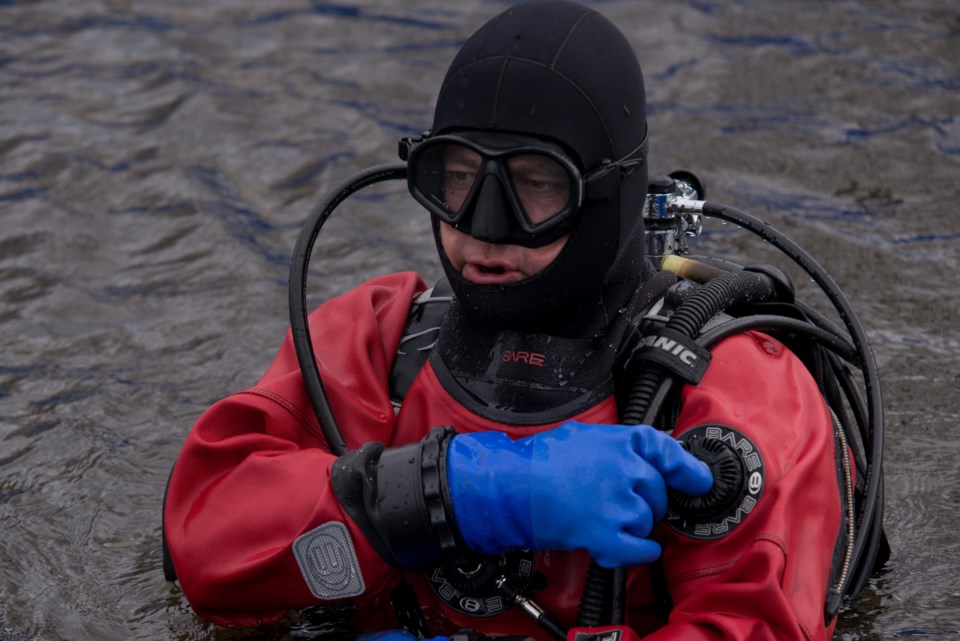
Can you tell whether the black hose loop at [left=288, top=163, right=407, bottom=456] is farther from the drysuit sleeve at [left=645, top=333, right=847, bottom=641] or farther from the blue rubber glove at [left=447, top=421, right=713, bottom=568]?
the drysuit sleeve at [left=645, top=333, right=847, bottom=641]

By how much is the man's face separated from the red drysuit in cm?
33

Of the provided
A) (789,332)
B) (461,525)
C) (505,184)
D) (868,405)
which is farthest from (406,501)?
(868,405)

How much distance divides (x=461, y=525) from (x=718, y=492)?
1.67 ft

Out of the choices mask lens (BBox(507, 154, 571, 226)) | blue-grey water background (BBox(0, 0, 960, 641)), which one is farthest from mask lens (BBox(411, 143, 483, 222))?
blue-grey water background (BBox(0, 0, 960, 641))

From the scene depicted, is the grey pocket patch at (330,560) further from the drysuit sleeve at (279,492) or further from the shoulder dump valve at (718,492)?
the shoulder dump valve at (718,492)

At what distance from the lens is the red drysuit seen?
2283 mm

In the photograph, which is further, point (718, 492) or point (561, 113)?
point (561, 113)

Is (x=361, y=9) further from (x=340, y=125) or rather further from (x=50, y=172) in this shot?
(x=50, y=172)

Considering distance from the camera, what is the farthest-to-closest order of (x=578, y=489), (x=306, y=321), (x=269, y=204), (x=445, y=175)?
(x=269, y=204) → (x=306, y=321) → (x=445, y=175) → (x=578, y=489)

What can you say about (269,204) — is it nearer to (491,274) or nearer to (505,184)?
(491,274)

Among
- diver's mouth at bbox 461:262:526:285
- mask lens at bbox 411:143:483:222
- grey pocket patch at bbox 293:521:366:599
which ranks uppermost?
mask lens at bbox 411:143:483:222

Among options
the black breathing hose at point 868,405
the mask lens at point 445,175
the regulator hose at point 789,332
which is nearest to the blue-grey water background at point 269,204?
the black breathing hose at point 868,405

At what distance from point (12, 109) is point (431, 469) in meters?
5.58

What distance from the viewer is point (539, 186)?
2.46 m
